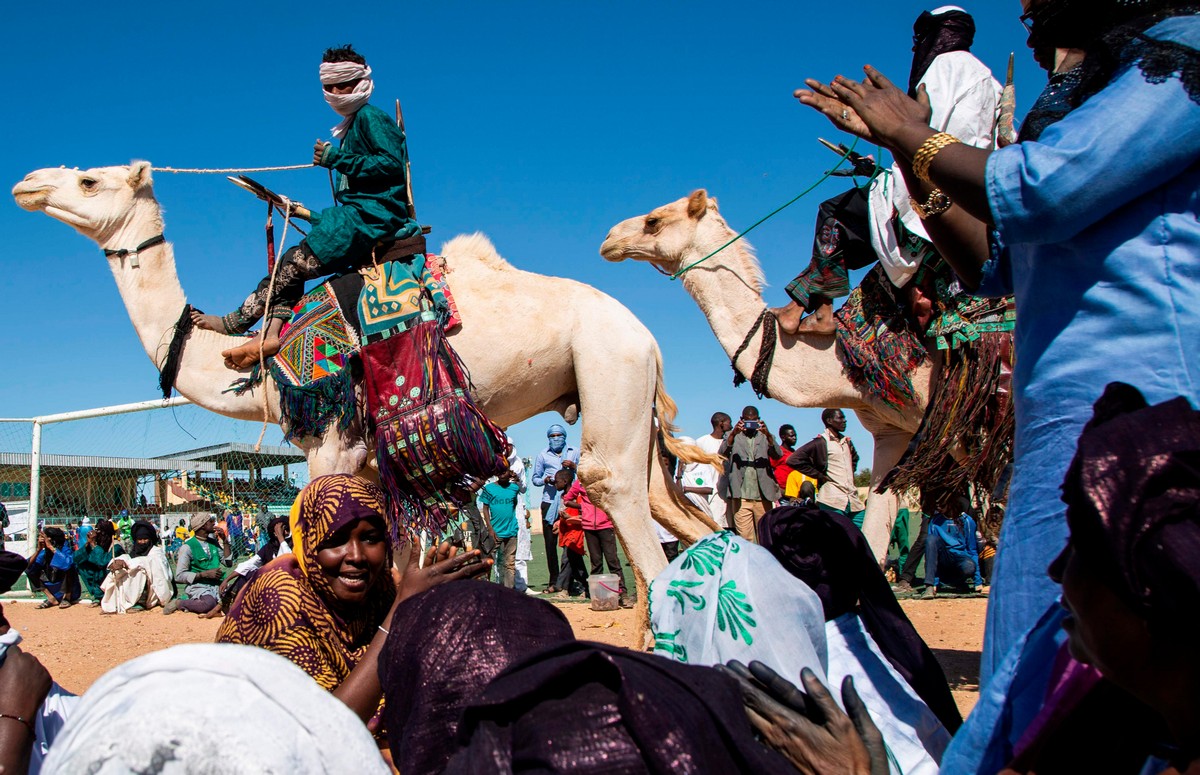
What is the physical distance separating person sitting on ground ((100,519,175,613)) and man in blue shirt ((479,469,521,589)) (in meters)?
5.30

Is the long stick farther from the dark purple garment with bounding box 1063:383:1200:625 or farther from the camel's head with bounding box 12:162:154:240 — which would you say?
the dark purple garment with bounding box 1063:383:1200:625

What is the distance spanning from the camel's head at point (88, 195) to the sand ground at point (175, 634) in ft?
10.6

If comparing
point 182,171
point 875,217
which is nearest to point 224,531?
point 182,171

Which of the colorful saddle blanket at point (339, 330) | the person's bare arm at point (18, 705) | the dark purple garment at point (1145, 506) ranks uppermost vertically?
the colorful saddle blanket at point (339, 330)

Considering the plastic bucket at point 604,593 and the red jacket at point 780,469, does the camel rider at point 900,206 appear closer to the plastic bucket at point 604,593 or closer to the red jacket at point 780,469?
the plastic bucket at point 604,593

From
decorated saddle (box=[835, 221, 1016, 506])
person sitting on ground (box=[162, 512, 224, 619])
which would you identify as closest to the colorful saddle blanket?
decorated saddle (box=[835, 221, 1016, 506])

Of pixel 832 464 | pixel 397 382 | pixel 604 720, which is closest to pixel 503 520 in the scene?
pixel 832 464

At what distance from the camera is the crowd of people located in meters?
1.08

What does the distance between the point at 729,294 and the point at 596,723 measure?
5.27 m

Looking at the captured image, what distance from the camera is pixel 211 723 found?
113cm

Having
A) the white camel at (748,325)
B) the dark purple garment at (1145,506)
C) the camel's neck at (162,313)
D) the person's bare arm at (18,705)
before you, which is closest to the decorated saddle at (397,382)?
the camel's neck at (162,313)

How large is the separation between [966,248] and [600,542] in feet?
32.7

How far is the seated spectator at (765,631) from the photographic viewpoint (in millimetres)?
2006

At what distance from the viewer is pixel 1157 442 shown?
1.03 m
